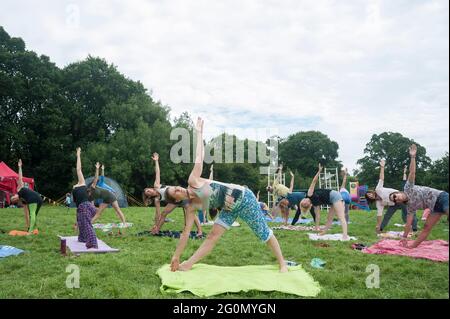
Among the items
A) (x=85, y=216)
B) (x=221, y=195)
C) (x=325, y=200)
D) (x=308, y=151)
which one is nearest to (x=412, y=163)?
(x=221, y=195)

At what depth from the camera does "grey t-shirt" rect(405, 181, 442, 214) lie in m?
7.05

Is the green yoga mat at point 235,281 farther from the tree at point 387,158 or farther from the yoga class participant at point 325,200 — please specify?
the tree at point 387,158

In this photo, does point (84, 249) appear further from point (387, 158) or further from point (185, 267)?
point (387, 158)

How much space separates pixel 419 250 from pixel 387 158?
104 ft

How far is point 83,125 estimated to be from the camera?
120 feet

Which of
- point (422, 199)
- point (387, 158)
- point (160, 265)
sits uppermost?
point (387, 158)

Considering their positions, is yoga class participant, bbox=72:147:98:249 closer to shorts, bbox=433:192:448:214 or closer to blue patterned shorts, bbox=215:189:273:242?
blue patterned shorts, bbox=215:189:273:242

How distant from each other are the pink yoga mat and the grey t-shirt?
2.64 feet

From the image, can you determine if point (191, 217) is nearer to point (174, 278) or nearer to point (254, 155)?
point (174, 278)

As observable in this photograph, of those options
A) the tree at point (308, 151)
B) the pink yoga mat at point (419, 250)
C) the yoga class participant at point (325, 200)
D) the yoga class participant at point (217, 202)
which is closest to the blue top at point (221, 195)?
the yoga class participant at point (217, 202)

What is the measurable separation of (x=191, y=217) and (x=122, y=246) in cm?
359

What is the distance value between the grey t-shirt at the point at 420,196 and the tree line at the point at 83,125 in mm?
25891
